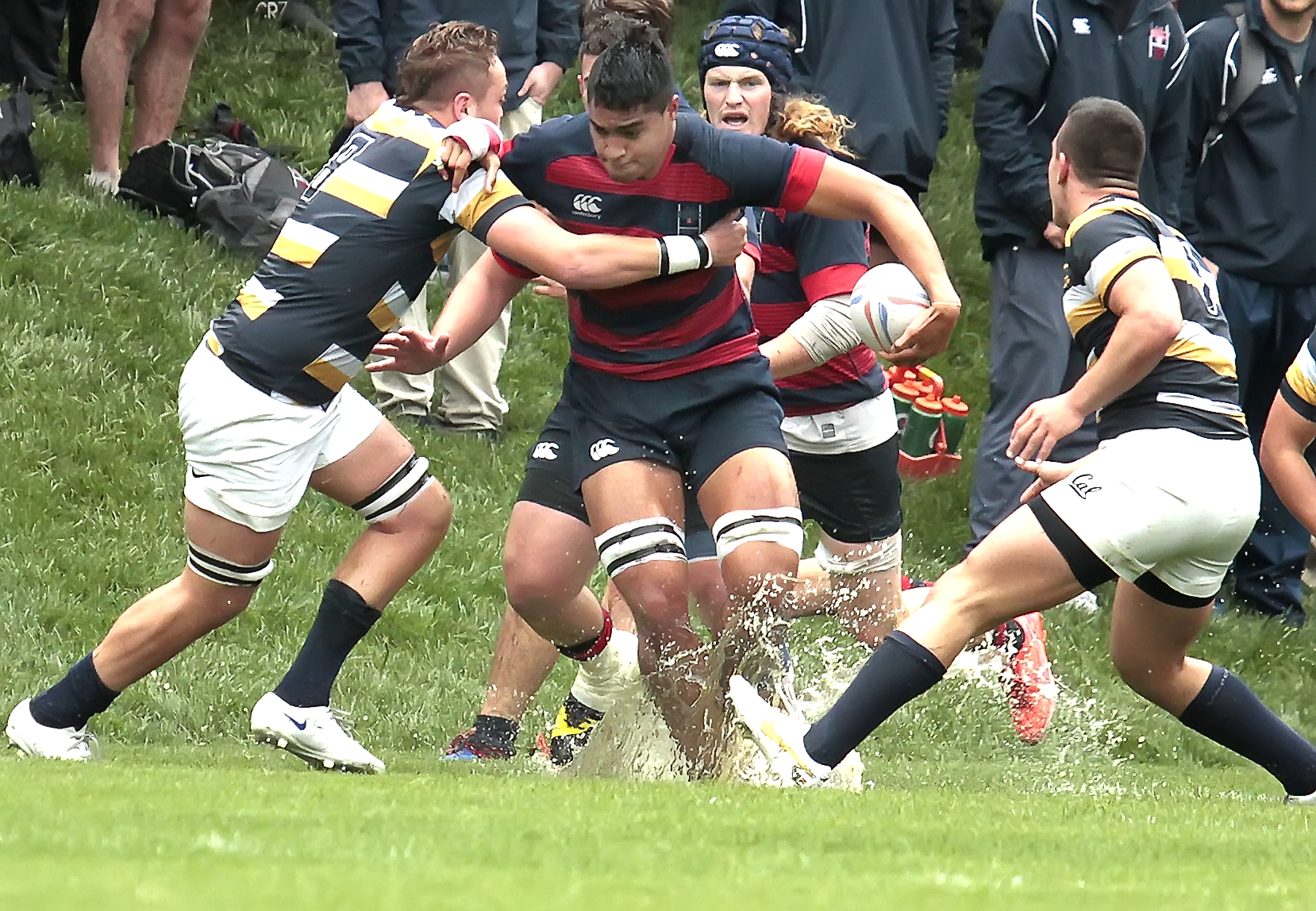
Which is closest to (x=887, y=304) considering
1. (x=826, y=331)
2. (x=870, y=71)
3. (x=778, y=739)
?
(x=826, y=331)

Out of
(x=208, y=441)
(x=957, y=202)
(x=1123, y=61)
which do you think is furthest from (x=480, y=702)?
(x=957, y=202)

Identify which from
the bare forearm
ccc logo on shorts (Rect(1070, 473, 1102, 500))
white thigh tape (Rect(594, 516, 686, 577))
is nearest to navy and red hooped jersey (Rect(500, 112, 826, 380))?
the bare forearm

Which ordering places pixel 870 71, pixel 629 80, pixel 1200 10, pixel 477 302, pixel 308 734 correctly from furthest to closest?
→ pixel 1200 10
pixel 870 71
pixel 477 302
pixel 308 734
pixel 629 80

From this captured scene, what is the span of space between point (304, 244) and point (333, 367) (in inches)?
15.4

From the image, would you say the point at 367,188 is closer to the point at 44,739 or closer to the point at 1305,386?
the point at 44,739

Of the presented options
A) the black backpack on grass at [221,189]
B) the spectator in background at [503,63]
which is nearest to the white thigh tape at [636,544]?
the spectator in background at [503,63]

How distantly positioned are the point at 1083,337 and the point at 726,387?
1085 mm

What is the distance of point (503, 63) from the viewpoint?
10.6m

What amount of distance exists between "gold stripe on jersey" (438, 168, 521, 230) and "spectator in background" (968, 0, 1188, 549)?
403cm

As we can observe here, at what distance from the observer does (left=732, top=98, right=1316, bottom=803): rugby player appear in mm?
5926

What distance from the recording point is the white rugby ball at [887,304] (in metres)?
6.58

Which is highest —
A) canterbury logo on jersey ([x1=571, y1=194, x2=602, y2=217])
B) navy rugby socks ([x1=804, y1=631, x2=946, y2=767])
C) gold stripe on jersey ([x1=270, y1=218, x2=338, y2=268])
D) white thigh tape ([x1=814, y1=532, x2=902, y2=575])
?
canterbury logo on jersey ([x1=571, y1=194, x2=602, y2=217])

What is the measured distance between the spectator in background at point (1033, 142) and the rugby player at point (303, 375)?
381 cm

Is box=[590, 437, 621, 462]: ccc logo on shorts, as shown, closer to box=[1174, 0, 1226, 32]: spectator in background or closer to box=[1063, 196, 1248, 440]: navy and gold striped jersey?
box=[1063, 196, 1248, 440]: navy and gold striped jersey
